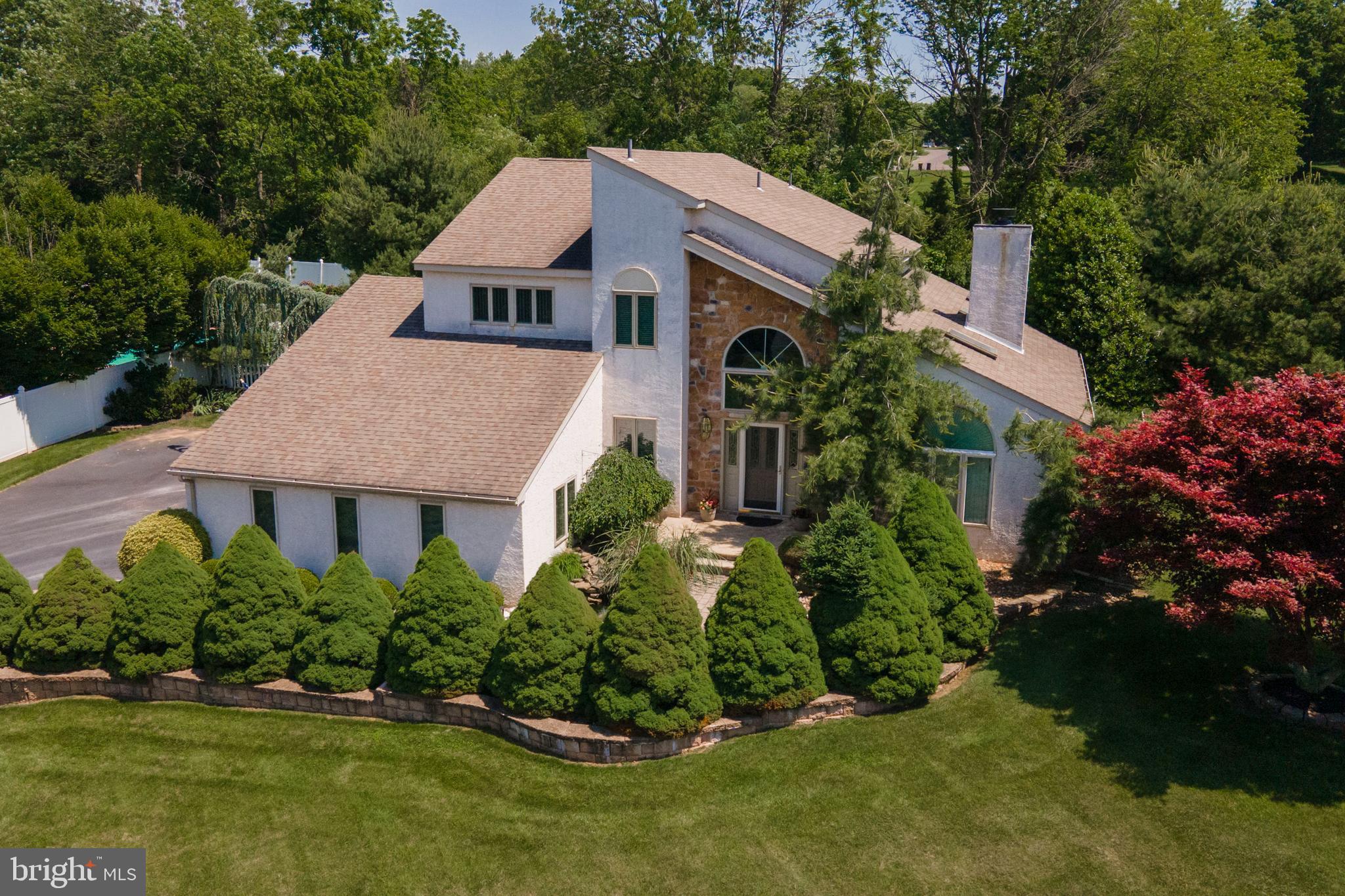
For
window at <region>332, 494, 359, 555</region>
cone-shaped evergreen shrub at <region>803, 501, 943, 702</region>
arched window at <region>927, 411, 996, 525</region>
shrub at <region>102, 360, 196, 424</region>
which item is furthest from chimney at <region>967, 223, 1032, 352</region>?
shrub at <region>102, 360, 196, 424</region>

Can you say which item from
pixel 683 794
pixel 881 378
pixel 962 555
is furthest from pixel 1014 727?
pixel 881 378

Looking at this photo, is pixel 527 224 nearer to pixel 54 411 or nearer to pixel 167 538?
pixel 167 538

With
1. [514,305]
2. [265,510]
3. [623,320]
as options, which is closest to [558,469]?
[623,320]

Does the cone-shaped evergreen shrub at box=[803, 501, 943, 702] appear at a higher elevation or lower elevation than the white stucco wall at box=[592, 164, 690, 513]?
lower

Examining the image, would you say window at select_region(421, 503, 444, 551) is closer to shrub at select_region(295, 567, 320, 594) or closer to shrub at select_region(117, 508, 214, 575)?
shrub at select_region(295, 567, 320, 594)

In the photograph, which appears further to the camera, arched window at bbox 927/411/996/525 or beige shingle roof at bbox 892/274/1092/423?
beige shingle roof at bbox 892/274/1092/423

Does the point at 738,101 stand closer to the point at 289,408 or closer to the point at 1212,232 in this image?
the point at 1212,232
